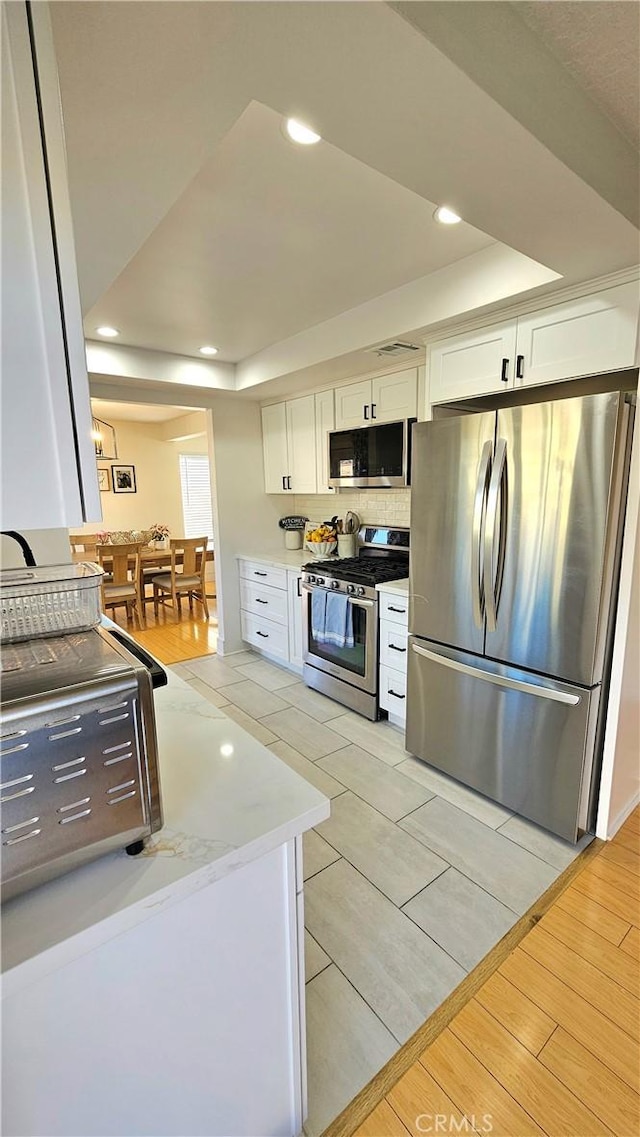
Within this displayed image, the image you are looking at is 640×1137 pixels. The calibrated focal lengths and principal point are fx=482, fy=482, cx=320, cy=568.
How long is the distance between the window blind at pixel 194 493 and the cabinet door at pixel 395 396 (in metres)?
4.73

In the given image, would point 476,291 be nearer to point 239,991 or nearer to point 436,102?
point 436,102

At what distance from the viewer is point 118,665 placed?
2.63 feet

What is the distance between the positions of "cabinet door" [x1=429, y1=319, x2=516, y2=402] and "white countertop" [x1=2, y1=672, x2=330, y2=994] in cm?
190

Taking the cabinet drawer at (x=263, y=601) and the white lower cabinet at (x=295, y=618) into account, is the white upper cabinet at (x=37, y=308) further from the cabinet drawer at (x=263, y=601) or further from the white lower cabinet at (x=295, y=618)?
the cabinet drawer at (x=263, y=601)

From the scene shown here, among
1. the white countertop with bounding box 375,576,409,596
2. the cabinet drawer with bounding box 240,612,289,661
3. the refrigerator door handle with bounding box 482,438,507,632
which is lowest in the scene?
the cabinet drawer with bounding box 240,612,289,661

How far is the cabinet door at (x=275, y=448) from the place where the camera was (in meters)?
4.13

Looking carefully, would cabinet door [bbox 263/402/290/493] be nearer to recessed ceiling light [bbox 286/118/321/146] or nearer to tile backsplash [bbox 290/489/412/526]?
tile backsplash [bbox 290/489/412/526]

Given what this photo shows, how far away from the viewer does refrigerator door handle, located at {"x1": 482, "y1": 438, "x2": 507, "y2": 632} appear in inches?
79.5

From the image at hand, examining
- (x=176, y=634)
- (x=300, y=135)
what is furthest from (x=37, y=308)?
(x=176, y=634)

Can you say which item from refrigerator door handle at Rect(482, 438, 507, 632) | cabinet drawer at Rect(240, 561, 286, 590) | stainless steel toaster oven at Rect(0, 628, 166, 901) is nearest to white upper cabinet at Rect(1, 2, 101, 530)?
stainless steel toaster oven at Rect(0, 628, 166, 901)

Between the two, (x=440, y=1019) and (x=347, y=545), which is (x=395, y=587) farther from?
(x=440, y=1019)

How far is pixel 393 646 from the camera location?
2879mm

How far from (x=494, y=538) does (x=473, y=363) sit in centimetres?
87

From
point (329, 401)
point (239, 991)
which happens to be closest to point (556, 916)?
point (239, 991)
